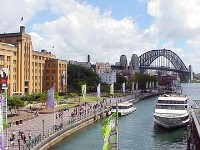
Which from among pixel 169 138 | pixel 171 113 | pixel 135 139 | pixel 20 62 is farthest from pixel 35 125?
pixel 20 62

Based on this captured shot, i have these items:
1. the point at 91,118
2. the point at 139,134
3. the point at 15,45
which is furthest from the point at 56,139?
the point at 15,45

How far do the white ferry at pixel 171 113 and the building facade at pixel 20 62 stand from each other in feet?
178

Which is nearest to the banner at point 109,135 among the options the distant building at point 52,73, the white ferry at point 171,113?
the white ferry at point 171,113

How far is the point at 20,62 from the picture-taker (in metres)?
132

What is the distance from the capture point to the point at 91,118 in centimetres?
8794

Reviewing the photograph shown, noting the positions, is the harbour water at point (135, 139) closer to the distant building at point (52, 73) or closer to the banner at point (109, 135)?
the banner at point (109, 135)

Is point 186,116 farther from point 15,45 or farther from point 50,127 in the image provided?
point 15,45

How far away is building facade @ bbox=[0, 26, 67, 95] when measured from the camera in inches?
4749

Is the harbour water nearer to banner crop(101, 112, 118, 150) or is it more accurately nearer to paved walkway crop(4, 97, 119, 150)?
paved walkway crop(4, 97, 119, 150)

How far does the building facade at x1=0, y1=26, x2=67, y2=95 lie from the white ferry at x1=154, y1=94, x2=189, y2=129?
54.2m

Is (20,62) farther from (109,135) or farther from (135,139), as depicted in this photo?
(109,135)

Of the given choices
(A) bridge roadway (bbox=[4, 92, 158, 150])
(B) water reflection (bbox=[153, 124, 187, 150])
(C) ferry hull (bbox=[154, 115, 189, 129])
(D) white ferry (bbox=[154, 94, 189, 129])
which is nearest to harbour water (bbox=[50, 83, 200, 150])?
(B) water reflection (bbox=[153, 124, 187, 150])

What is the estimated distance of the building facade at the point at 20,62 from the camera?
12062cm

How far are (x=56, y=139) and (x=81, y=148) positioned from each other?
500 cm
